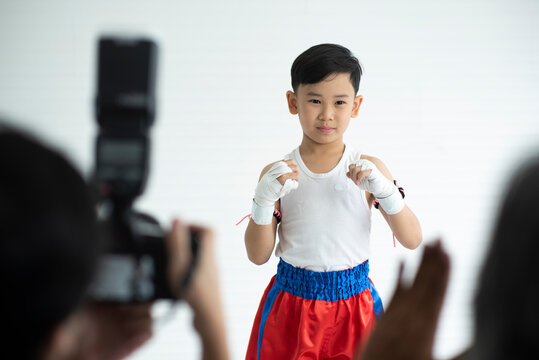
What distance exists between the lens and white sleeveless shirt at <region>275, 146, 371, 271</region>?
1094mm

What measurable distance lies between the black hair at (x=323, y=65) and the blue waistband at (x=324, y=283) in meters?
0.45

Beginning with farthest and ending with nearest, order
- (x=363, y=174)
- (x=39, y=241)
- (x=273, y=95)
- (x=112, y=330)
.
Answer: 1. (x=273, y=95)
2. (x=363, y=174)
3. (x=112, y=330)
4. (x=39, y=241)

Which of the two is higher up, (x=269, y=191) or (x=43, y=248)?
(x=43, y=248)

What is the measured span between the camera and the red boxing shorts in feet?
2.34

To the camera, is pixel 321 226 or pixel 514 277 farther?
pixel 321 226

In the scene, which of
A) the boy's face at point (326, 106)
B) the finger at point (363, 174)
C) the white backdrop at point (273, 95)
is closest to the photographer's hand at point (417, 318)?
the finger at point (363, 174)

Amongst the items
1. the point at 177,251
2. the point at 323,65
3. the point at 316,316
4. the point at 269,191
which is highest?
the point at 323,65

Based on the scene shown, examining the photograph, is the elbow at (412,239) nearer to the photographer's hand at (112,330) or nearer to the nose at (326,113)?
the nose at (326,113)

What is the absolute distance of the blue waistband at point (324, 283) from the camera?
1.08m

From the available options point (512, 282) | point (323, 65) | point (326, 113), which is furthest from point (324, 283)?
point (512, 282)

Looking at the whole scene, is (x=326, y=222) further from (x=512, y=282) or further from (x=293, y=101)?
(x=512, y=282)

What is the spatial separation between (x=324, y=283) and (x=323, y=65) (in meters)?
0.51

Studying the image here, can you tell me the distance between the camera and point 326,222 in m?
1.10

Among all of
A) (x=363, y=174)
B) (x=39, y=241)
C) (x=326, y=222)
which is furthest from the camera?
(x=326, y=222)
